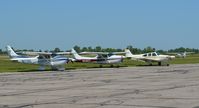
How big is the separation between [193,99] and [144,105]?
2.56 meters

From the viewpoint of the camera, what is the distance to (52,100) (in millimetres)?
18734

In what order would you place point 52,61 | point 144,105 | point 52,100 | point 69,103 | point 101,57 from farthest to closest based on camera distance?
point 101,57 < point 52,61 < point 52,100 < point 69,103 < point 144,105

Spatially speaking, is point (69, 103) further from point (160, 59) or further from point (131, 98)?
point (160, 59)

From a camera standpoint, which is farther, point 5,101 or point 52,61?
point 52,61

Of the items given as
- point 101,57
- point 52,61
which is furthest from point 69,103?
point 101,57

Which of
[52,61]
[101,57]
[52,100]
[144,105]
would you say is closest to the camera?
[144,105]

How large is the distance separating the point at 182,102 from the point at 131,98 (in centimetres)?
244

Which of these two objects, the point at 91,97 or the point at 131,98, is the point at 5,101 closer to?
the point at 91,97

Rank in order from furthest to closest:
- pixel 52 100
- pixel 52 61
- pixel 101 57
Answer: pixel 101 57 → pixel 52 61 → pixel 52 100

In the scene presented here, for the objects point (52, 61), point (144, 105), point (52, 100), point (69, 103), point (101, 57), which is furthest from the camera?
point (101, 57)

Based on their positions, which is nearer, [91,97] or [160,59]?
[91,97]

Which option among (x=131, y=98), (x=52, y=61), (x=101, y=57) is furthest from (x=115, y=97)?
(x=101, y=57)

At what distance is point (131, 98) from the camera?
62.2 feet

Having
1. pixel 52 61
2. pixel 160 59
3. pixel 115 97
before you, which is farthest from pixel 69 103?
pixel 160 59
